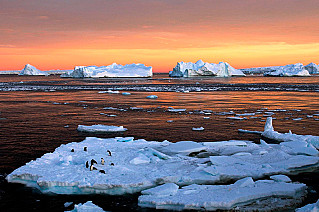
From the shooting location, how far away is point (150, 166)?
909 centimetres

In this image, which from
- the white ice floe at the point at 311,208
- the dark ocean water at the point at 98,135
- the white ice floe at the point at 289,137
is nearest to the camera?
the white ice floe at the point at 311,208

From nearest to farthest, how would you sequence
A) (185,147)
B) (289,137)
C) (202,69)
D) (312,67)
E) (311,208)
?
(311,208), (185,147), (289,137), (202,69), (312,67)

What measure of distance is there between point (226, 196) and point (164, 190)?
4.69ft

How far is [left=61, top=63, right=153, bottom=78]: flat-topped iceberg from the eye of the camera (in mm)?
102938

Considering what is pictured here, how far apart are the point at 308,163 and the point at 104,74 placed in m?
99.4

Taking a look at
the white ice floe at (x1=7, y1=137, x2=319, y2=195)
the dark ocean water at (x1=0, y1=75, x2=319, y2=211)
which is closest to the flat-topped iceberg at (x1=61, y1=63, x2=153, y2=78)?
the dark ocean water at (x1=0, y1=75, x2=319, y2=211)

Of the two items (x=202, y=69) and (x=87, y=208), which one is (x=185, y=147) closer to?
(x=87, y=208)

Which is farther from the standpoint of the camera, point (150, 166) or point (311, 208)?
point (150, 166)

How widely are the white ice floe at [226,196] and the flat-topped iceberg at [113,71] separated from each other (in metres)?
97.9

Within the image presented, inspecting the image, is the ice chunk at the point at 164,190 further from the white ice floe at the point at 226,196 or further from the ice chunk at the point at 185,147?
the ice chunk at the point at 185,147

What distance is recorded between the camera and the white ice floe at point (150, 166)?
25.8 feet

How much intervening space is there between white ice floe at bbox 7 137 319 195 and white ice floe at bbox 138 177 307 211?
60 cm

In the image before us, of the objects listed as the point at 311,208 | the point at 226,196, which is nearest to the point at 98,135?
the point at 226,196

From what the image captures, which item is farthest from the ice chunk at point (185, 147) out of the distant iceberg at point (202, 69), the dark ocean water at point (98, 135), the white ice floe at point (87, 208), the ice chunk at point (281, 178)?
the distant iceberg at point (202, 69)
